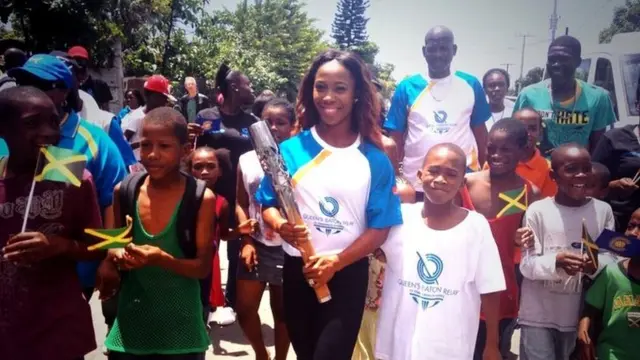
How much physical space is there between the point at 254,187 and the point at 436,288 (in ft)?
5.07

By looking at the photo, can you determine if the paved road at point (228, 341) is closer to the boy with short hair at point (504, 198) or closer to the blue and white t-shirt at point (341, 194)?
the boy with short hair at point (504, 198)

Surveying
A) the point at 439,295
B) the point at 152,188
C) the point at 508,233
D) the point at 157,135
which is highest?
the point at 157,135

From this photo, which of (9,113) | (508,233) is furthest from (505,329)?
(9,113)

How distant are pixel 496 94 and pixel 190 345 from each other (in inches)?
181

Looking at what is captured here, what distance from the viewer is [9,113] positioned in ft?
7.15

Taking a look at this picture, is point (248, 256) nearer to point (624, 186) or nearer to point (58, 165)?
point (58, 165)

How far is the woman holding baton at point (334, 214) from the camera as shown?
7.66 ft

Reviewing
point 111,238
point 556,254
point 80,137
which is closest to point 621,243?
point 556,254

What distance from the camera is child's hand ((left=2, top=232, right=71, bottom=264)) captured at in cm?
200

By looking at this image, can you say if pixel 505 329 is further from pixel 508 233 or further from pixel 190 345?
pixel 190 345

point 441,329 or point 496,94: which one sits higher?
point 496,94

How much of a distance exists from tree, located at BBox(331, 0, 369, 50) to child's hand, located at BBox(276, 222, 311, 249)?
4525 cm

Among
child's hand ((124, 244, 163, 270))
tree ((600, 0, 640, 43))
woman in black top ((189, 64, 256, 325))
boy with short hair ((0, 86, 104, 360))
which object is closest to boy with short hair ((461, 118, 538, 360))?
child's hand ((124, 244, 163, 270))

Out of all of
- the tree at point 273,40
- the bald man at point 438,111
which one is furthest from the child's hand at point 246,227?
the tree at point 273,40
